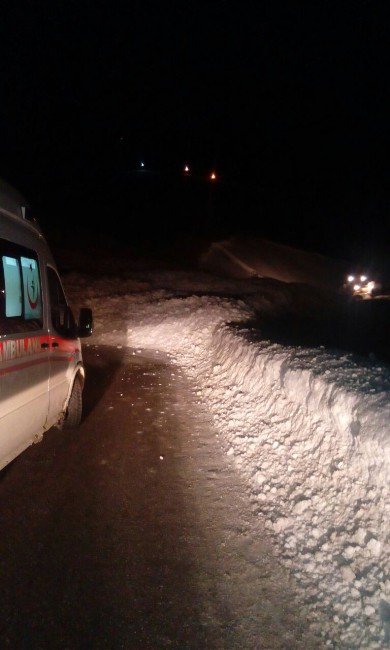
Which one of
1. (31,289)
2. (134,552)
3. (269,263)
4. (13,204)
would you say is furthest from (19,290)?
(269,263)

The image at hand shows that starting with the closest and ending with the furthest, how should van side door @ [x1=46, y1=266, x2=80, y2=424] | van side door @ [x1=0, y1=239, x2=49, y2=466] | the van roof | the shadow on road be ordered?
the shadow on road → van side door @ [x1=0, y1=239, x2=49, y2=466] → the van roof → van side door @ [x1=46, y1=266, x2=80, y2=424]

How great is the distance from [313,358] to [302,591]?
12.5 ft

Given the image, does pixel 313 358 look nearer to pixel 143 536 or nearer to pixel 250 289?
pixel 143 536

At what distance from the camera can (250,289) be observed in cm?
1975

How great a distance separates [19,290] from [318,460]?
3552 mm

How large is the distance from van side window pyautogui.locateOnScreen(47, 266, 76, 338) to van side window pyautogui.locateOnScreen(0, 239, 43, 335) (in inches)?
18.3

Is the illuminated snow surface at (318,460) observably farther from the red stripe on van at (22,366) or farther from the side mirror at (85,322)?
the red stripe on van at (22,366)

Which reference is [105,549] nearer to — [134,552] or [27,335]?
[134,552]

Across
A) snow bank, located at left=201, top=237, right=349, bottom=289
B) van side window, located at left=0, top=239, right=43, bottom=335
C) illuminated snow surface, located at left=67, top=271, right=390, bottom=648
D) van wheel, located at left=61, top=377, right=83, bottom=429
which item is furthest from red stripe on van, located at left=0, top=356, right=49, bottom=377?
snow bank, located at left=201, top=237, right=349, bottom=289

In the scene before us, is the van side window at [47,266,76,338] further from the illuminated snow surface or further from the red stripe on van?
the illuminated snow surface

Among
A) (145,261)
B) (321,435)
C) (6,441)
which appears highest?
(145,261)

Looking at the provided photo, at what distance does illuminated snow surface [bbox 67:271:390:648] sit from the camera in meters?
3.44

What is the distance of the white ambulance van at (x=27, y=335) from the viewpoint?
11.8 ft

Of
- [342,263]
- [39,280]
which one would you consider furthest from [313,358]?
[342,263]
